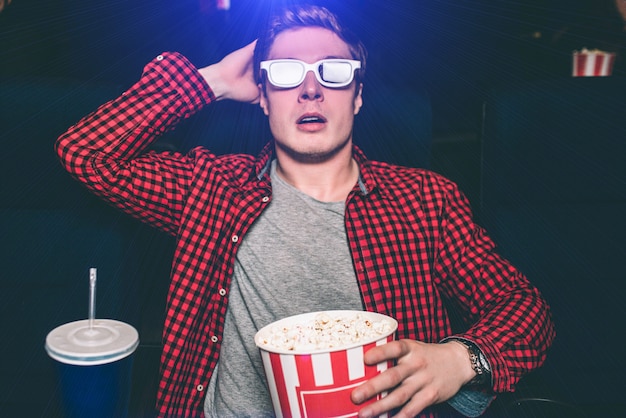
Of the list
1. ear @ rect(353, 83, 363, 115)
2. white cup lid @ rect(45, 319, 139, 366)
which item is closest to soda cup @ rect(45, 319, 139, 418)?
white cup lid @ rect(45, 319, 139, 366)

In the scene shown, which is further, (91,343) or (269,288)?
(269,288)

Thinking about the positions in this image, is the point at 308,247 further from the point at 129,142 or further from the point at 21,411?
the point at 21,411

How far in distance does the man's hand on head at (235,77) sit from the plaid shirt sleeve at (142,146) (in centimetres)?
4

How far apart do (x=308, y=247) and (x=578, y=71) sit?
120 cm

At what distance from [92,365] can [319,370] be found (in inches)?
15.9

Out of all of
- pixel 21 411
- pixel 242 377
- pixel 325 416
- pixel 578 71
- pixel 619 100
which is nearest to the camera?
pixel 325 416

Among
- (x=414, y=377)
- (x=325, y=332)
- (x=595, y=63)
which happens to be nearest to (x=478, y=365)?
(x=414, y=377)

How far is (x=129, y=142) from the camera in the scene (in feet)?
4.32

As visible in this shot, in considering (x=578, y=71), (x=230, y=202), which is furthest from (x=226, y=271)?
(x=578, y=71)

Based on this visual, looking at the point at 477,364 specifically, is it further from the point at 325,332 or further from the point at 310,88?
the point at 310,88

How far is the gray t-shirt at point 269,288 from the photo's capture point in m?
1.22

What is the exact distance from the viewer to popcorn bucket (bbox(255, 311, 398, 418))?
72 cm

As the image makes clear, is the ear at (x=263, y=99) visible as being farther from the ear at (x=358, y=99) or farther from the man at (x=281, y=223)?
the ear at (x=358, y=99)

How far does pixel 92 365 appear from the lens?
87 cm
